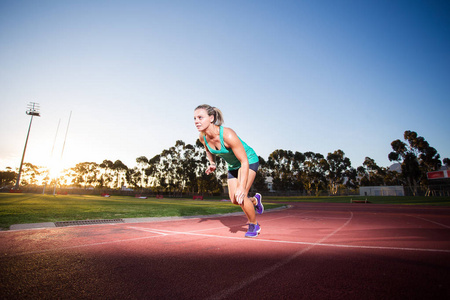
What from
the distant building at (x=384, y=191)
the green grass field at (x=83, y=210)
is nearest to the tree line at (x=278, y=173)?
the distant building at (x=384, y=191)

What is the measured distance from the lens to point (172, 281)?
2.23m

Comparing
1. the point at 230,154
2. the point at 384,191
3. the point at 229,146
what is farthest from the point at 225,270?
the point at 384,191

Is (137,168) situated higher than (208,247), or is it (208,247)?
(137,168)

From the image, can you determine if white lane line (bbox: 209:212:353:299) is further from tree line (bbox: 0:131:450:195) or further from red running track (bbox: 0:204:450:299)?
tree line (bbox: 0:131:450:195)

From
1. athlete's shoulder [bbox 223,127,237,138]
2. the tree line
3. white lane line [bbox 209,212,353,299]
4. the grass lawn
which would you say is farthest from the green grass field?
the tree line

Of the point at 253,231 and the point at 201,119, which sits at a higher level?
the point at 201,119

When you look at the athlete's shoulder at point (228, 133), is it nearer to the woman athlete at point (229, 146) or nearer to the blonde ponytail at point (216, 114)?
the woman athlete at point (229, 146)

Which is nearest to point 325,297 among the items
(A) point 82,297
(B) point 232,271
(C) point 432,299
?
(C) point 432,299

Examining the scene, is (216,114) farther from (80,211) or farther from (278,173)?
(278,173)

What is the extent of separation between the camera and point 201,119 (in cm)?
388

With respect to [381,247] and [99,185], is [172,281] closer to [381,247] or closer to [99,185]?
[381,247]

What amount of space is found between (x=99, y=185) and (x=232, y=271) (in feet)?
329

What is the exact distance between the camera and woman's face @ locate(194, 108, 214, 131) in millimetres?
3871

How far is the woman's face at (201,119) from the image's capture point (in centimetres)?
387
